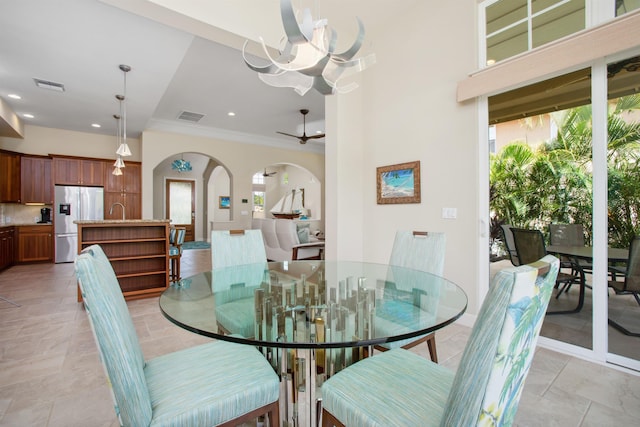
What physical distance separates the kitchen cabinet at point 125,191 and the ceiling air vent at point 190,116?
1753 mm

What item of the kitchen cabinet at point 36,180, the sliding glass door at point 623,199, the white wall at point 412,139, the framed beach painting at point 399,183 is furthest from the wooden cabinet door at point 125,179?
the sliding glass door at point 623,199

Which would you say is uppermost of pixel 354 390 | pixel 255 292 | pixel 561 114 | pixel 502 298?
pixel 561 114

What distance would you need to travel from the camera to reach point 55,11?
2686mm

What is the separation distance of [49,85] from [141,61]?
74.2 inches

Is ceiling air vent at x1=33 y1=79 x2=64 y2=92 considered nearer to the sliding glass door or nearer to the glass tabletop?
the glass tabletop

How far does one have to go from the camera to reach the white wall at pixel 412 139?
2689 millimetres

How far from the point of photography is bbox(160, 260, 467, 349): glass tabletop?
107cm

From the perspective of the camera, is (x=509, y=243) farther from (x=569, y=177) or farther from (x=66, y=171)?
(x=66, y=171)

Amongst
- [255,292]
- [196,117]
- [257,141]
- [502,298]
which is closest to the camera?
[502,298]

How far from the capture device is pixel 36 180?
238 inches

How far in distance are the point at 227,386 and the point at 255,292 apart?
0.61 m

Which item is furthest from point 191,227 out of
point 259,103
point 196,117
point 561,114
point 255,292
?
point 561,114

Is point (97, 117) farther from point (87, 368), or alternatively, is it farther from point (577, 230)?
point (577, 230)

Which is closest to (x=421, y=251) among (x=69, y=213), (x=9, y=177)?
(x=69, y=213)
